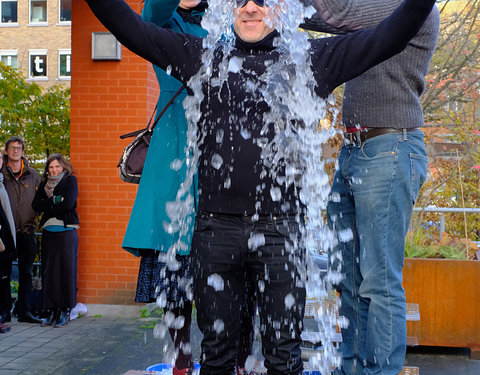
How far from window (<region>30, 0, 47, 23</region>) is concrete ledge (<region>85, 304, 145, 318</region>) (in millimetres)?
41175

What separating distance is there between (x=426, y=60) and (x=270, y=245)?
1540 mm

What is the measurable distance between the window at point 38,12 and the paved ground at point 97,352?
41.6m

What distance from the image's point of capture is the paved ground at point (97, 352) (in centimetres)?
539

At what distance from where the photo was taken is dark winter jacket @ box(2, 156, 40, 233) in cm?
788

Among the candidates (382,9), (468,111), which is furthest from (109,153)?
(468,111)

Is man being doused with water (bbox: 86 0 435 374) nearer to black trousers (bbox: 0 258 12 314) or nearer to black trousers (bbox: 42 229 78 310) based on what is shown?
black trousers (bbox: 42 229 78 310)

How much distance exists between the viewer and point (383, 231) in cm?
344

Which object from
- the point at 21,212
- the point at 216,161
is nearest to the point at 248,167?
the point at 216,161

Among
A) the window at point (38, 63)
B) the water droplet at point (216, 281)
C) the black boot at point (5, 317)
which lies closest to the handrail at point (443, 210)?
the black boot at point (5, 317)

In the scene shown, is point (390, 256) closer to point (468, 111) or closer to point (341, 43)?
point (341, 43)

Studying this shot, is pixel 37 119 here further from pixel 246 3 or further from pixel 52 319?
pixel 246 3

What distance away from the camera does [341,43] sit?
3.04 meters

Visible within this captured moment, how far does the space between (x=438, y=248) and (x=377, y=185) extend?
129 inches

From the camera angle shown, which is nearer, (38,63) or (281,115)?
(281,115)
